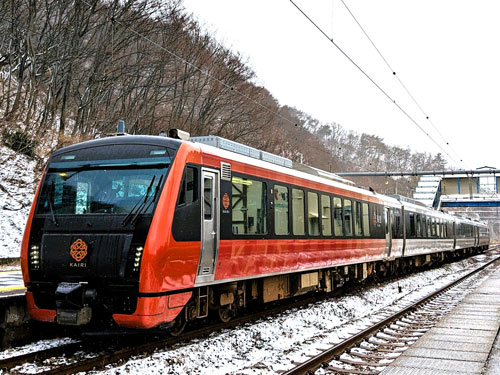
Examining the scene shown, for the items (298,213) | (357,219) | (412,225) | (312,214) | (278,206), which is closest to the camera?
(278,206)

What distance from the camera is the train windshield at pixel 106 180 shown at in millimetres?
7660

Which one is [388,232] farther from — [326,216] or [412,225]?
[326,216]

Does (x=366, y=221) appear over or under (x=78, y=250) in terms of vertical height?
over

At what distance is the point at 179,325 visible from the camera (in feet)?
28.4

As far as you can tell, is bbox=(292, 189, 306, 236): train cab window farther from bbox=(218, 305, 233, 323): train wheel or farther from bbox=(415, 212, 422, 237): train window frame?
bbox=(415, 212, 422, 237): train window frame

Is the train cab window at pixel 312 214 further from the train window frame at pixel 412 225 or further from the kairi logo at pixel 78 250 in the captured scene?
the train window frame at pixel 412 225

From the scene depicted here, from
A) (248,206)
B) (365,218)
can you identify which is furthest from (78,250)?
(365,218)

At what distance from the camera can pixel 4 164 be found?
20.6 m

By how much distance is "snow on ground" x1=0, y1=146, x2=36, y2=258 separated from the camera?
17616mm

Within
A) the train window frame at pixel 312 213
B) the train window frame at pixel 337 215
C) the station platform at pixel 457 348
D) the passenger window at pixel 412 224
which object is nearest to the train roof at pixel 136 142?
the station platform at pixel 457 348

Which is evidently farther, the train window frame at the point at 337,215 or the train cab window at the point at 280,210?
the train window frame at the point at 337,215

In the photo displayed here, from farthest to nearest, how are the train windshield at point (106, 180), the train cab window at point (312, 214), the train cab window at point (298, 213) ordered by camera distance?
1. the train cab window at point (312, 214)
2. the train cab window at point (298, 213)
3. the train windshield at point (106, 180)

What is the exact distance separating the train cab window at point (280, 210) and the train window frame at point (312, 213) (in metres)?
1.24

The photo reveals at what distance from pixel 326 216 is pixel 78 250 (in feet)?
23.7
